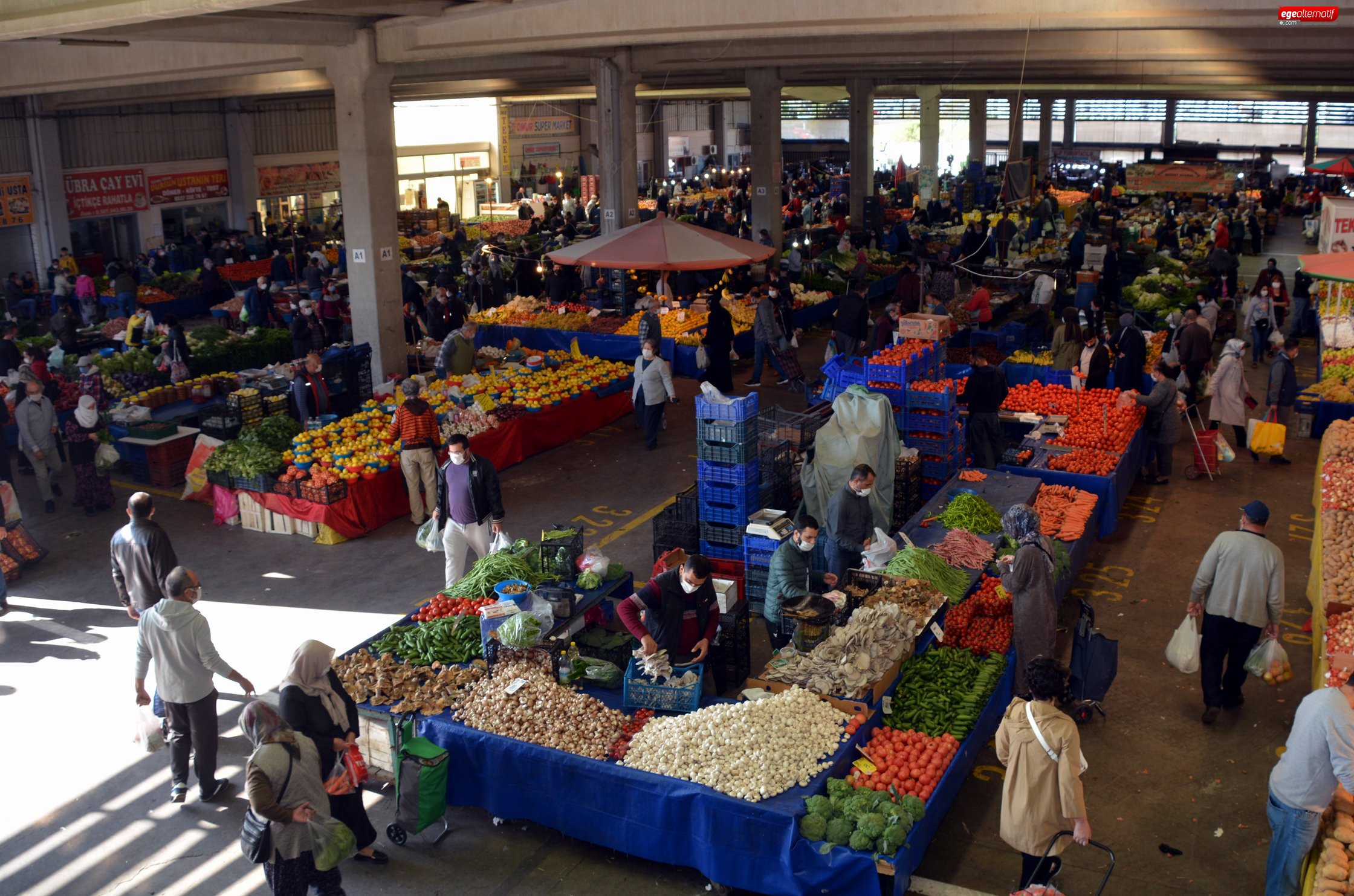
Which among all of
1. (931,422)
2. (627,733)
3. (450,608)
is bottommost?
(627,733)

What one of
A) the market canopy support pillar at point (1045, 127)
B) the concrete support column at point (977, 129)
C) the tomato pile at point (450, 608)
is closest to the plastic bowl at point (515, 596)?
the tomato pile at point (450, 608)

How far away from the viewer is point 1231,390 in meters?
13.4

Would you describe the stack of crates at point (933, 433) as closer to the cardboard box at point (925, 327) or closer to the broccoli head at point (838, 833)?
the cardboard box at point (925, 327)

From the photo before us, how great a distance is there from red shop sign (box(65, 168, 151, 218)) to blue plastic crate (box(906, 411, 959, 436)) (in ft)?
76.1

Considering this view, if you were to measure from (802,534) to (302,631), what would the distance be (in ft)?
14.1

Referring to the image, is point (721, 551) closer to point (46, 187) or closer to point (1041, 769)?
point (1041, 769)

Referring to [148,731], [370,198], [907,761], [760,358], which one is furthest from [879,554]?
[370,198]

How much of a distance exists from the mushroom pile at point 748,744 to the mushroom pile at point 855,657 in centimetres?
18

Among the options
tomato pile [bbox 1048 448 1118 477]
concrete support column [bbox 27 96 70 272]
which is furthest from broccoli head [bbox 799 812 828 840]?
concrete support column [bbox 27 96 70 272]

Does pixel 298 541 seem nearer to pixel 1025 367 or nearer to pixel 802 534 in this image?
pixel 802 534

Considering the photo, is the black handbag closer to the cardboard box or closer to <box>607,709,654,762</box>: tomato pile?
<box>607,709,654,762</box>: tomato pile

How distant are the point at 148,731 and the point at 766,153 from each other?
21724 mm

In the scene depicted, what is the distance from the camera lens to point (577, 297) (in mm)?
21047

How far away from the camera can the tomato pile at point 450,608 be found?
8000mm
